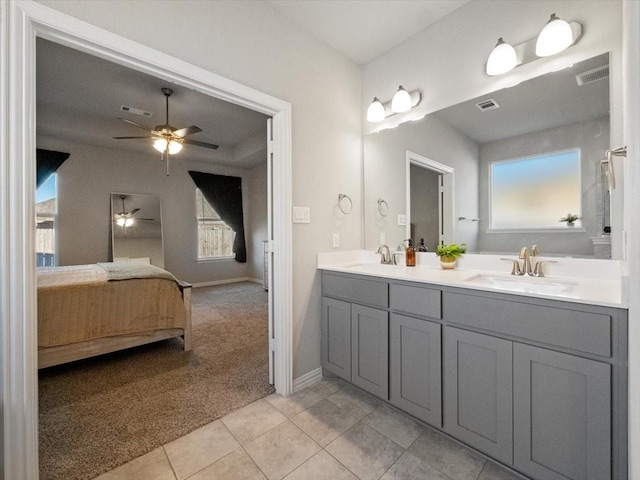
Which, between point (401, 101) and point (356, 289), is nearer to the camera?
point (356, 289)

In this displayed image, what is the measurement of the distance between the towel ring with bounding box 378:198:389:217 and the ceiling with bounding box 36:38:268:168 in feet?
8.51

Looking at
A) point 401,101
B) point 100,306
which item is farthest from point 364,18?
point 100,306

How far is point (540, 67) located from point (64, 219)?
6.16 meters

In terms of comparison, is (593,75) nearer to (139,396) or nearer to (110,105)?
(139,396)

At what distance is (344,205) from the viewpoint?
2.42 m

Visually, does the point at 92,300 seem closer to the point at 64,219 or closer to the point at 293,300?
the point at 293,300

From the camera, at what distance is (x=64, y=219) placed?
14.8ft

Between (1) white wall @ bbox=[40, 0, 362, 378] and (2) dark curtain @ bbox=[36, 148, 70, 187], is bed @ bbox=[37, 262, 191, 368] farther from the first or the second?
(2) dark curtain @ bbox=[36, 148, 70, 187]

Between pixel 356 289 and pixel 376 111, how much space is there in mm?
1524

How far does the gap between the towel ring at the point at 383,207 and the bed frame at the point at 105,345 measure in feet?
6.75

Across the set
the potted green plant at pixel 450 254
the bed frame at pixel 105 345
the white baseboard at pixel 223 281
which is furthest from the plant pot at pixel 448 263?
the white baseboard at pixel 223 281

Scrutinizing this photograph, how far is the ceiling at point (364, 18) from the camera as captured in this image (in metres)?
1.92

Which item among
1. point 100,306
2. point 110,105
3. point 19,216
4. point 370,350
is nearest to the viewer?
point 19,216

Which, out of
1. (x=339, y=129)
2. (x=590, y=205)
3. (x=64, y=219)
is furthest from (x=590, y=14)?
(x=64, y=219)
